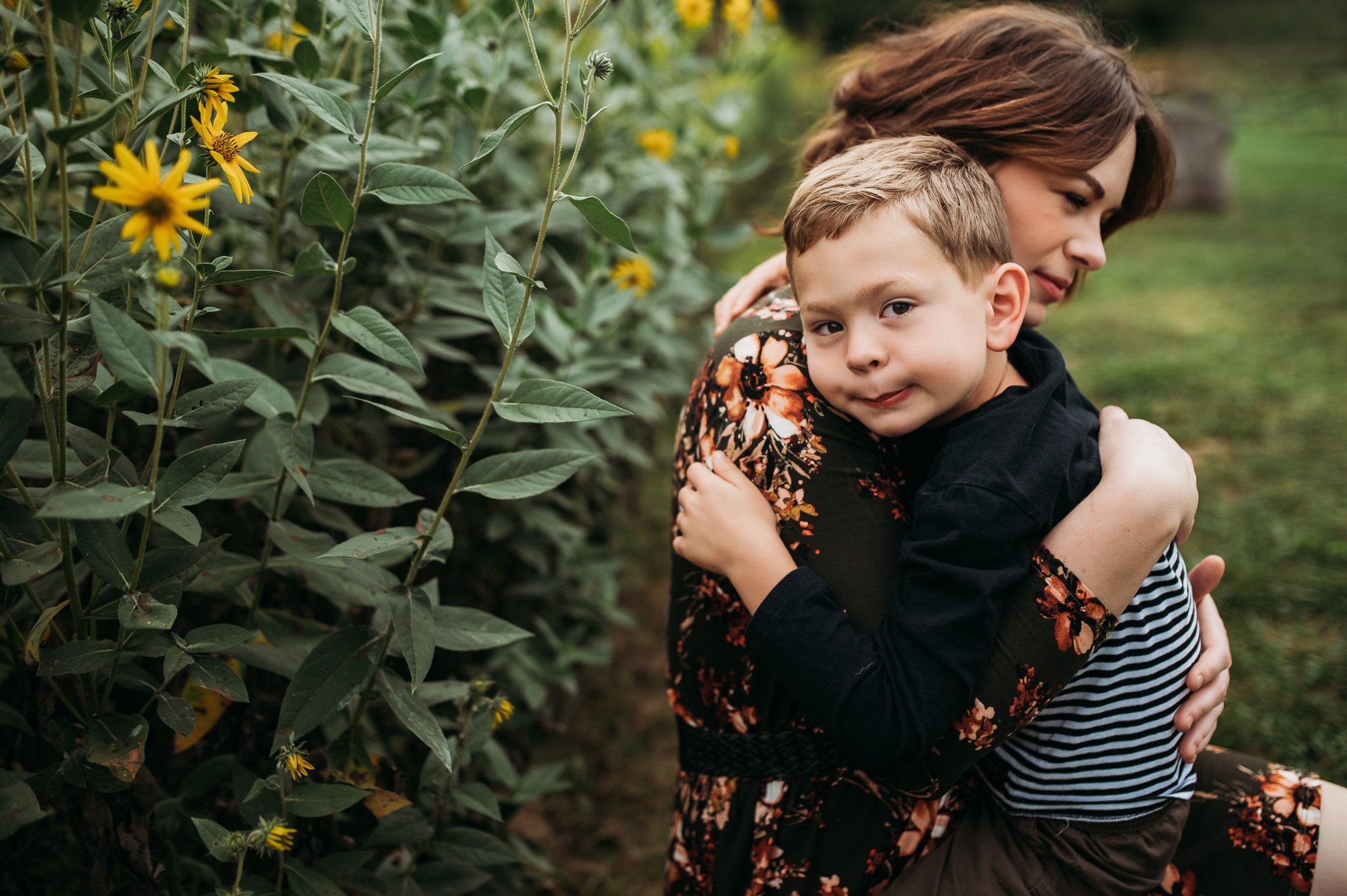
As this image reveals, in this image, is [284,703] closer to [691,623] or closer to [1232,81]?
[691,623]

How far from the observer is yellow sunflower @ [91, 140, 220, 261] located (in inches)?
29.5

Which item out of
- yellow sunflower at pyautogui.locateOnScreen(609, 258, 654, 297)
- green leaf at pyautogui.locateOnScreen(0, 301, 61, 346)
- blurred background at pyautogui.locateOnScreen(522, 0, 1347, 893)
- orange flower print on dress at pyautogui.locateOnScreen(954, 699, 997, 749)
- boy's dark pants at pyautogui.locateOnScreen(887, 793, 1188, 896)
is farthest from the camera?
blurred background at pyautogui.locateOnScreen(522, 0, 1347, 893)

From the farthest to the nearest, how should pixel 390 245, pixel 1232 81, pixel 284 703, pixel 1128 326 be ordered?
pixel 1232 81 < pixel 1128 326 < pixel 390 245 < pixel 284 703

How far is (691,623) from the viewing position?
1.31 meters

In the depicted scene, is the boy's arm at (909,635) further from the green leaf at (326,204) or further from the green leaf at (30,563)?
the green leaf at (30,563)

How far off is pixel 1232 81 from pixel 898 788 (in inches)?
566

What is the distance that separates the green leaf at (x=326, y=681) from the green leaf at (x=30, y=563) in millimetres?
281

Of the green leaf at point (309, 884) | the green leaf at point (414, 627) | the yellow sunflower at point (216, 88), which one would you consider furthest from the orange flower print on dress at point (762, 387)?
the green leaf at point (309, 884)

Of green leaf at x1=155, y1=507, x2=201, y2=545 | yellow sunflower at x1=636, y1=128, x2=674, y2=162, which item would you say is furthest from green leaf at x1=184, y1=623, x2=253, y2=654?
yellow sunflower at x1=636, y1=128, x2=674, y2=162

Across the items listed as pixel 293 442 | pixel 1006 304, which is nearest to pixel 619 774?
pixel 293 442

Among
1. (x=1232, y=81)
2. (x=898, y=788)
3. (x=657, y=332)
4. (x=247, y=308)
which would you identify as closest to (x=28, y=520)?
(x=247, y=308)

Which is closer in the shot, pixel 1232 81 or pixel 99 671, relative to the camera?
pixel 99 671

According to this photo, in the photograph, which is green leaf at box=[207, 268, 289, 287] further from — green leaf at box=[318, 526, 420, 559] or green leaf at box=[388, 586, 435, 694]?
green leaf at box=[388, 586, 435, 694]

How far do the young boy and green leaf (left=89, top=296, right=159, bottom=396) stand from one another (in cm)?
62
